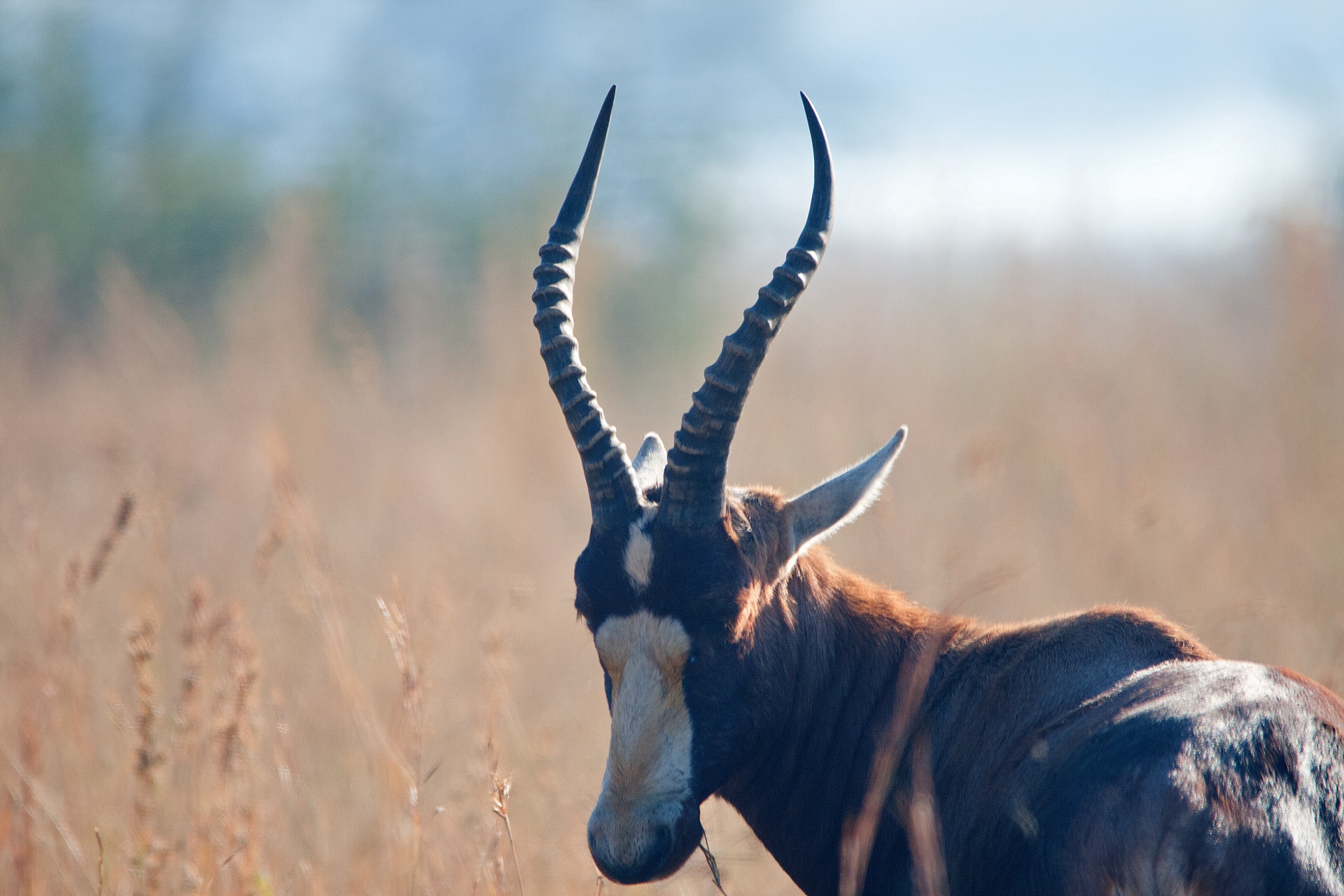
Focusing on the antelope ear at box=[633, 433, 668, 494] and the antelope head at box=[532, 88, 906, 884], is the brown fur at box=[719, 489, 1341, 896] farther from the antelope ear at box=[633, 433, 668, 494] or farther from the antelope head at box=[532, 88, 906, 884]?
the antelope ear at box=[633, 433, 668, 494]

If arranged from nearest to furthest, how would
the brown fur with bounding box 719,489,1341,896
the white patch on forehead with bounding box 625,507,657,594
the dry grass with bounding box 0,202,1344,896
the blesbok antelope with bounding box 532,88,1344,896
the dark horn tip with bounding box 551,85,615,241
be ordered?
the blesbok antelope with bounding box 532,88,1344,896 < the brown fur with bounding box 719,489,1341,896 < the white patch on forehead with bounding box 625,507,657,594 < the dark horn tip with bounding box 551,85,615,241 < the dry grass with bounding box 0,202,1344,896

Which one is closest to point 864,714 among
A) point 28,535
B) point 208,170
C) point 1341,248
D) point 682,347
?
point 28,535

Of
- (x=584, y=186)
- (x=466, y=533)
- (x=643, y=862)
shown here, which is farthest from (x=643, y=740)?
(x=466, y=533)

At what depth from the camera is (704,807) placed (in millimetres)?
6238

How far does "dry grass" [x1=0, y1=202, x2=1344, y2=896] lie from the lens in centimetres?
476

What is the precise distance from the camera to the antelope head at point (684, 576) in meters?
3.55

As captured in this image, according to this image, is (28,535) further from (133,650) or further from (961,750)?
(961,750)

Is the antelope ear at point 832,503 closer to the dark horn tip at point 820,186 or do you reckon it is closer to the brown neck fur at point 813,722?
the brown neck fur at point 813,722

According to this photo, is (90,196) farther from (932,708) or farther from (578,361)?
(932,708)

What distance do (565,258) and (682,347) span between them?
620 inches

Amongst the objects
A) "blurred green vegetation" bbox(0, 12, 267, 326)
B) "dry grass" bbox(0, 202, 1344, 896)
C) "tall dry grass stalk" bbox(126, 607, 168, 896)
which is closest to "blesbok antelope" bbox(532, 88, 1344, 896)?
"dry grass" bbox(0, 202, 1344, 896)

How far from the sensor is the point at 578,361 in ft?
13.1

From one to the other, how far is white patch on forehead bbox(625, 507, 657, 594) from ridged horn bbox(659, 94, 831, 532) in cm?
9

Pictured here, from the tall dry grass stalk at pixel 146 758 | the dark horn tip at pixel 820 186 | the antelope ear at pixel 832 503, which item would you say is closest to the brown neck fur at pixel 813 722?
the antelope ear at pixel 832 503
